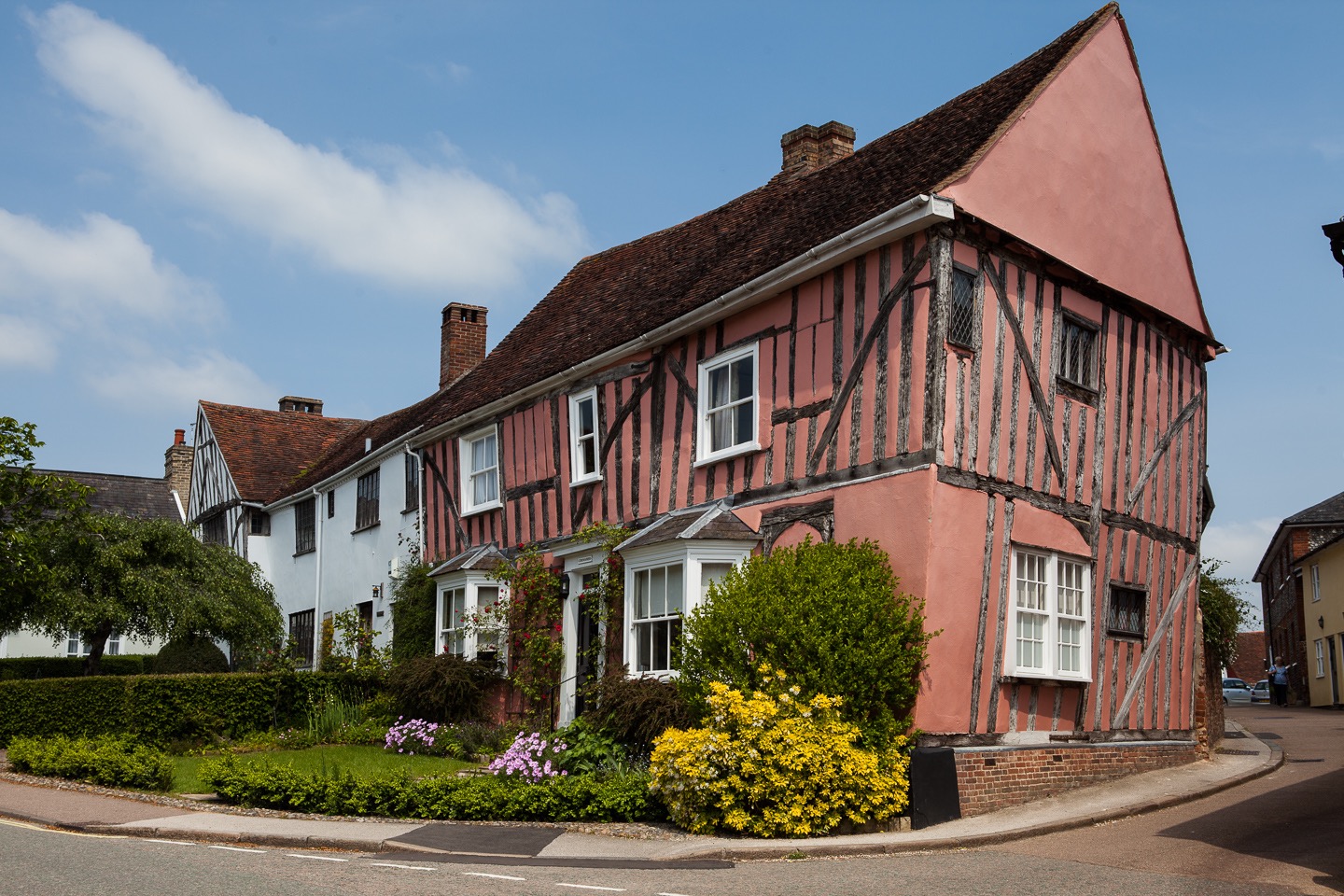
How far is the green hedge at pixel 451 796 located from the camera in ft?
39.0

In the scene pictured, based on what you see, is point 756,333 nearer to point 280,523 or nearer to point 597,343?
A: point 597,343

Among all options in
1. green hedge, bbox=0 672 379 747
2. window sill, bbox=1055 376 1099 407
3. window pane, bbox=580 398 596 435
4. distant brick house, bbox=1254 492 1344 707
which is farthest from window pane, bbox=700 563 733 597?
distant brick house, bbox=1254 492 1344 707

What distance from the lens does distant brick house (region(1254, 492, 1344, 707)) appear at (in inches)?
1410

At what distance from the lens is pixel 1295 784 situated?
45.5 ft

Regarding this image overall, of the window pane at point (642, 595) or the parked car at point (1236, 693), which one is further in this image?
the parked car at point (1236, 693)

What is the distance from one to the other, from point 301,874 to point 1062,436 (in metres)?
9.23

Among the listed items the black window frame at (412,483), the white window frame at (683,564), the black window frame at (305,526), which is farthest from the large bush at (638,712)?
the black window frame at (305,526)

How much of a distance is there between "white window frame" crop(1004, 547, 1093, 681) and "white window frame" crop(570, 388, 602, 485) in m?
6.21

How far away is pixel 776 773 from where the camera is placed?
1092 centimetres

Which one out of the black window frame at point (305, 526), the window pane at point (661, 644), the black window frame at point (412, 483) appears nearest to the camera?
the window pane at point (661, 644)

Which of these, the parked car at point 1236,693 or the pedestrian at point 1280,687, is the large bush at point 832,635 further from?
the parked car at point 1236,693

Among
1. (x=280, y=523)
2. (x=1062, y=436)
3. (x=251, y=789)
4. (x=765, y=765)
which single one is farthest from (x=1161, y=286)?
(x=280, y=523)

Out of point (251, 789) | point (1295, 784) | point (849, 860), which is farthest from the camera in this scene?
point (1295, 784)

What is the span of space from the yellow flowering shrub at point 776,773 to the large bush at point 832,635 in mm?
379
